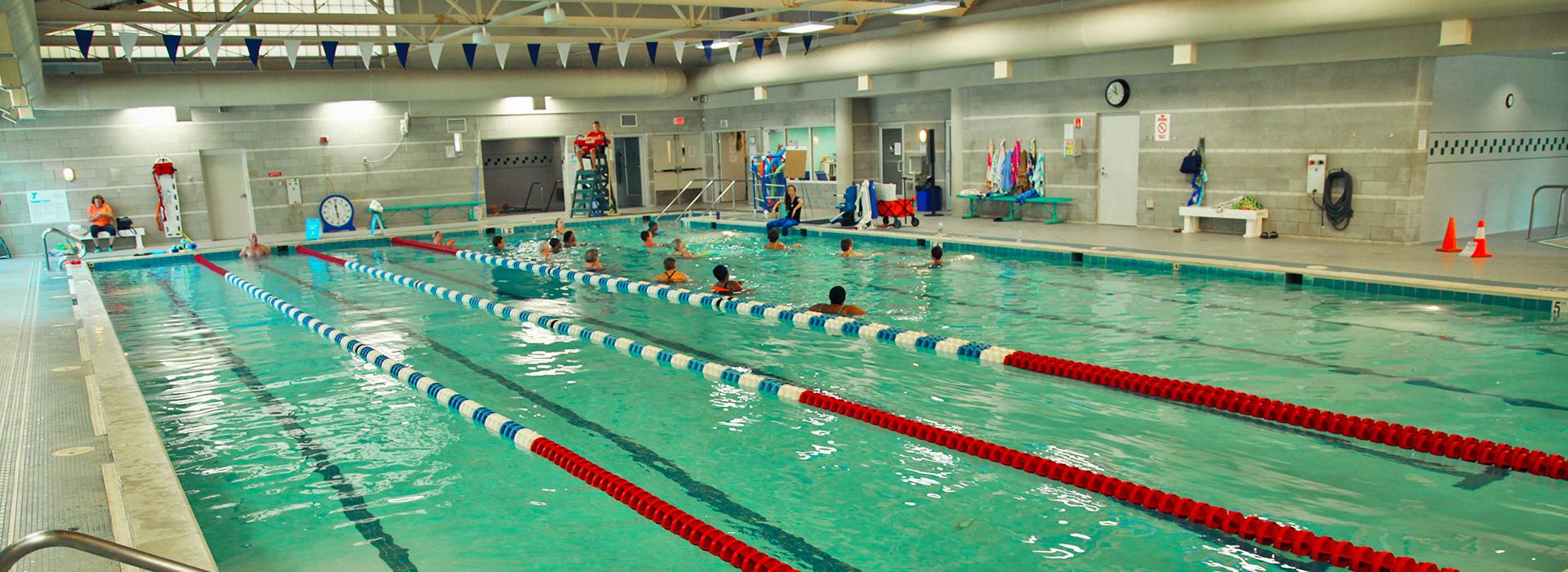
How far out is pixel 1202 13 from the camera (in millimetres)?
10836

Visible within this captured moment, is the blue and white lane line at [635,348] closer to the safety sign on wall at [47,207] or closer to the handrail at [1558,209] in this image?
the safety sign on wall at [47,207]

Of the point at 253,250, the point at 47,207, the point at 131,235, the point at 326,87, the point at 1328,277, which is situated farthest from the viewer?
the point at 326,87

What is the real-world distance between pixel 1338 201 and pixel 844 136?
905cm

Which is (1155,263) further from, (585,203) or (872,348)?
(585,203)

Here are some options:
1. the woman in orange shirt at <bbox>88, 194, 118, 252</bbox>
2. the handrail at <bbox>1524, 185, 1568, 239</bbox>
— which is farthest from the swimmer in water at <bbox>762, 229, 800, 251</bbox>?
the woman in orange shirt at <bbox>88, 194, 118, 252</bbox>

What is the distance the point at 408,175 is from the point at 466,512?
16.8m

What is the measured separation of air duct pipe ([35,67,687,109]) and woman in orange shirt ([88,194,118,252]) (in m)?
1.71

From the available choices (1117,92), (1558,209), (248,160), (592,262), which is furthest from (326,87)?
(1558,209)

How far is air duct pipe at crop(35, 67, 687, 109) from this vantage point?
16.0m

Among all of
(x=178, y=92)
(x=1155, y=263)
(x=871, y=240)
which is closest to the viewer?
(x=1155, y=263)

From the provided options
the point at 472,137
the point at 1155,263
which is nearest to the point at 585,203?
the point at 472,137

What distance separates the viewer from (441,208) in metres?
20.2

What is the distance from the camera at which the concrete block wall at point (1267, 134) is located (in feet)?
37.3

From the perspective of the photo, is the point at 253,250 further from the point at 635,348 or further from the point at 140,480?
the point at 140,480
